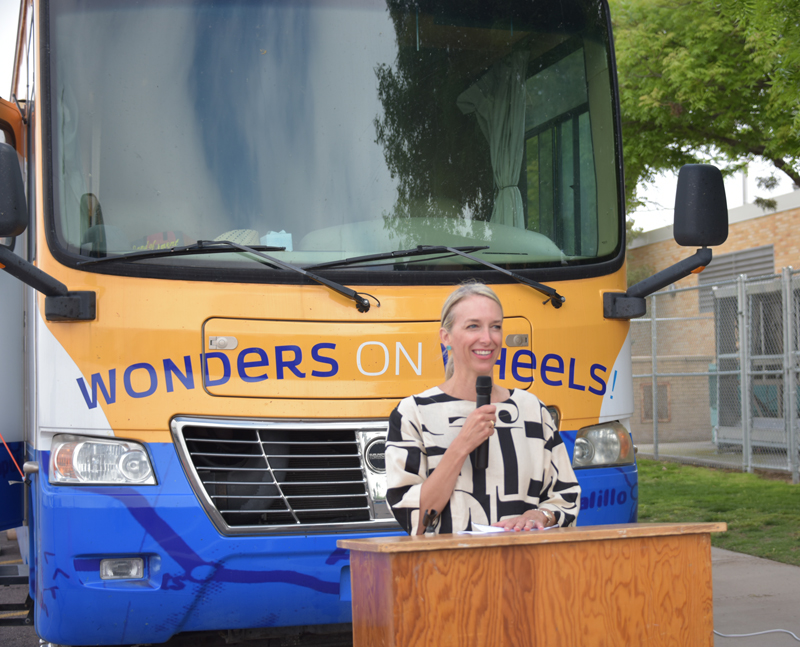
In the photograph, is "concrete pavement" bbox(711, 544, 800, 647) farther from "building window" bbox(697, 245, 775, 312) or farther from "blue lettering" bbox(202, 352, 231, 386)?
"building window" bbox(697, 245, 775, 312)

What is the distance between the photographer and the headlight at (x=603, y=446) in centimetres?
431

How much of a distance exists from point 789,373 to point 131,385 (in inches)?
382

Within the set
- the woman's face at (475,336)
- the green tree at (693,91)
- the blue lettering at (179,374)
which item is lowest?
the blue lettering at (179,374)

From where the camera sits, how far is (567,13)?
15.6ft

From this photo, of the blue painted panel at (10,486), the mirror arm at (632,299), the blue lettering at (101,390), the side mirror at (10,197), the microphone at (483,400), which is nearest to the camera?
the microphone at (483,400)

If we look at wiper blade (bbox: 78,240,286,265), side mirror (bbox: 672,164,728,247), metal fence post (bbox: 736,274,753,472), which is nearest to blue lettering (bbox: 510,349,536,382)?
side mirror (bbox: 672,164,728,247)

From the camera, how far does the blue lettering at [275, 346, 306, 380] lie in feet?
12.8

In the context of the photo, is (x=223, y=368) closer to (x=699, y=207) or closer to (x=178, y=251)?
(x=178, y=251)

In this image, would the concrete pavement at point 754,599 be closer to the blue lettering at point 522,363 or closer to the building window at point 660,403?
the blue lettering at point 522,363

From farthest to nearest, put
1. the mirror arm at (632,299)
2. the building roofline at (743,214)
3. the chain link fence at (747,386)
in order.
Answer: the building roofline at (743,214), the chain link fence at (747,386), the mirror arm at (632,299)

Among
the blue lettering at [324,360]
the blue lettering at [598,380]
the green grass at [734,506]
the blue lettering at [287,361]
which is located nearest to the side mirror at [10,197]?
the blue lettering at [287,361]

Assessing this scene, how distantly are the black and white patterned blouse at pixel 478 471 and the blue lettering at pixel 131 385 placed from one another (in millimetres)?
1301

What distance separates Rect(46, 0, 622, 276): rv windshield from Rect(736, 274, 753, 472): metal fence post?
8707 millimetres

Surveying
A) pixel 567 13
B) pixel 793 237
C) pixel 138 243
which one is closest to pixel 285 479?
pixel 138 243
